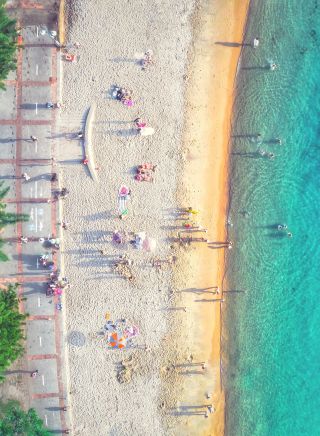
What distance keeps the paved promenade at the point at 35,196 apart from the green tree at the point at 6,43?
1.41 meters

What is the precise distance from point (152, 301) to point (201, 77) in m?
10.3

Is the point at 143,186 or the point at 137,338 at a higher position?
the point at 143,186

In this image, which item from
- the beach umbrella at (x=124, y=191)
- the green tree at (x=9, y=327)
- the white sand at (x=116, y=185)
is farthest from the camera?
the beach umbrella at (x=124, y=191)

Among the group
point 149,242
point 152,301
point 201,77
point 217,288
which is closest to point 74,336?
point 152,301

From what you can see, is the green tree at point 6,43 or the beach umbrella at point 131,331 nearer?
the green tree at point 6,43

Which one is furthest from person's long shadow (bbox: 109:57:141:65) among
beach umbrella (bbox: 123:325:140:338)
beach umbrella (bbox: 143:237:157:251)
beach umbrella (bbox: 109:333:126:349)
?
beach umbrella (bbox: 109:333:126:349)

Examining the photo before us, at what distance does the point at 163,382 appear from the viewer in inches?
819

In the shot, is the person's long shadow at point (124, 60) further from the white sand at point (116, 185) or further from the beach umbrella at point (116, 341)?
the beach umbrella at point (116, 341)

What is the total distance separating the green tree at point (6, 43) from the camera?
17609 millimetres

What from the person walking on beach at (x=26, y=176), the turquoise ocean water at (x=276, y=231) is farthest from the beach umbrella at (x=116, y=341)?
the person walking on beach at (x=26, y=176)

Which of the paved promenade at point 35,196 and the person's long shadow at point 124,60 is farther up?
the person's long shadow at point 124,60

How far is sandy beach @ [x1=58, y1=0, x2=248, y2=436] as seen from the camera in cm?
2028

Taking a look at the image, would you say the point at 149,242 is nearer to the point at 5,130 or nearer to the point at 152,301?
the point at 152,301

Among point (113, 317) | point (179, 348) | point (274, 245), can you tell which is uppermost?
point (274, 245)
